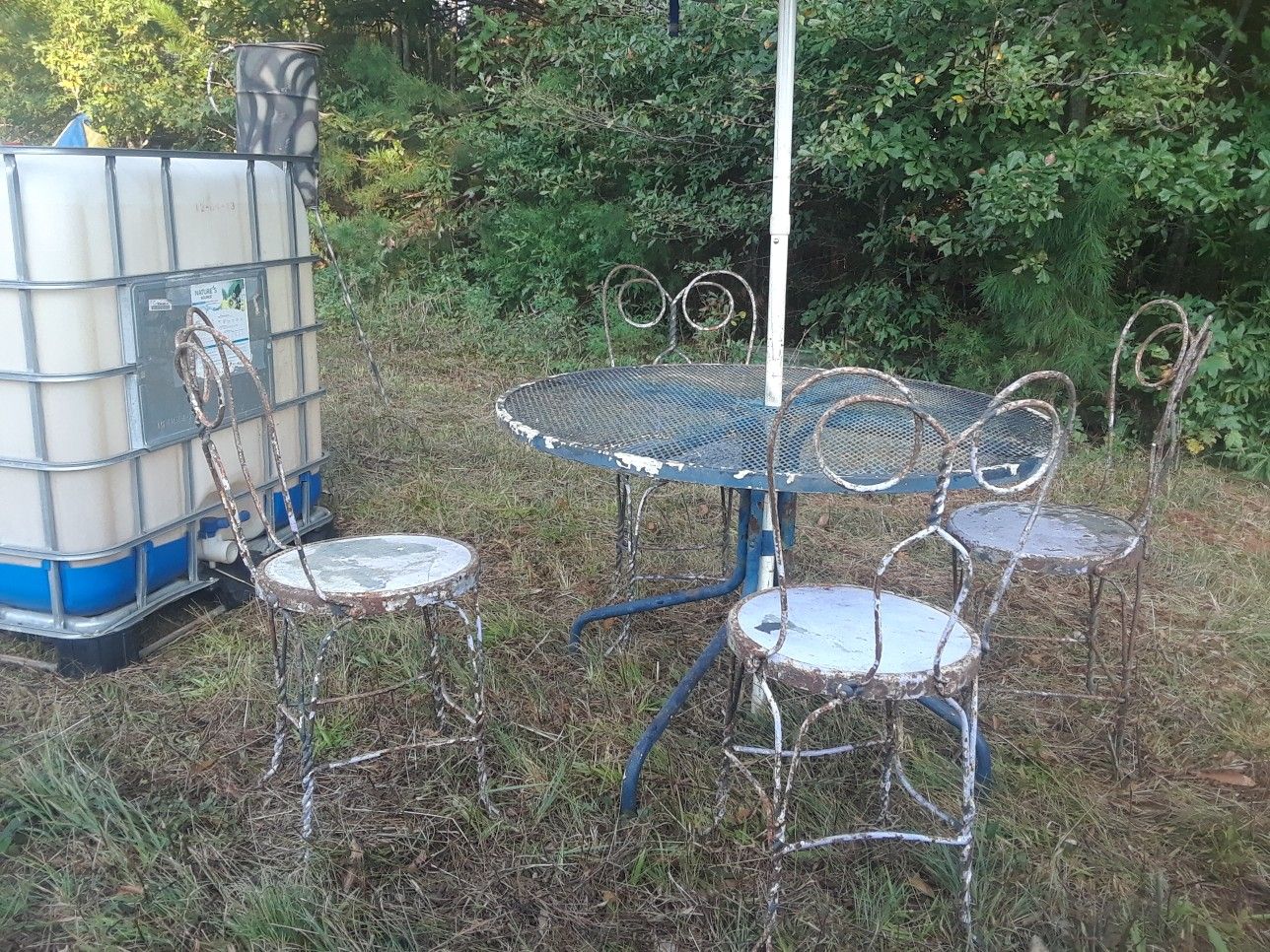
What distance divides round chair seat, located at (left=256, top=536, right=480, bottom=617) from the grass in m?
0.47

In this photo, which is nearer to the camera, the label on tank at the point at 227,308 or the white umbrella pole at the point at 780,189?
the white umbrella pole at the point at 780,189

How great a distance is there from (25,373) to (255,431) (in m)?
0.72

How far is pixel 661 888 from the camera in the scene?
1.90 metres

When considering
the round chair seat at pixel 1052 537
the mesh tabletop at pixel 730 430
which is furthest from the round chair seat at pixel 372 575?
the round chair seat at pixel 1052 537

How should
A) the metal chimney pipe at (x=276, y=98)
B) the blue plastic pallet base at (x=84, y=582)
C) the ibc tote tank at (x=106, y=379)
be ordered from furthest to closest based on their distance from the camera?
the metal chimney pipe at (x=276, y=98)
the blue plastic pallet base at (x=84, y=582)
the ibc tote tank at (x=106, y=379)

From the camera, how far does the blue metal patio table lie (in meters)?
1.78

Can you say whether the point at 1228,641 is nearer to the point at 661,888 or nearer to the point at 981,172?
the point at 661,888

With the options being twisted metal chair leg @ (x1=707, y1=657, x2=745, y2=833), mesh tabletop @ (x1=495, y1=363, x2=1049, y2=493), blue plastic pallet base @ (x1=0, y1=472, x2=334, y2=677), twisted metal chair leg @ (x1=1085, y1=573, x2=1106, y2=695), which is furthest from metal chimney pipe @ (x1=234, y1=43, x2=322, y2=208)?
twisted metal chair leg @ (x1=1085, y1=573, x2=1106, y2=695)

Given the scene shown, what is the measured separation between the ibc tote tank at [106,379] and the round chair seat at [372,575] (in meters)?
0.73

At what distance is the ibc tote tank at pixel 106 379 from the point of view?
236 cm

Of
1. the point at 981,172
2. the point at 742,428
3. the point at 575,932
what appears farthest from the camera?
the point at 981,172

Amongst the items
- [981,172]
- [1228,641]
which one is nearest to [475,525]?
[1228,641]

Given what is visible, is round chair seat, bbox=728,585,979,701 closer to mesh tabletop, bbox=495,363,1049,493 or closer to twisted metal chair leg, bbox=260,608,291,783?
mesh tabletop, bbox=495,363,1049,493

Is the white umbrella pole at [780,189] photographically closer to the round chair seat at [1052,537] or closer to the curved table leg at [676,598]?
the curved table leg at [676,598]
